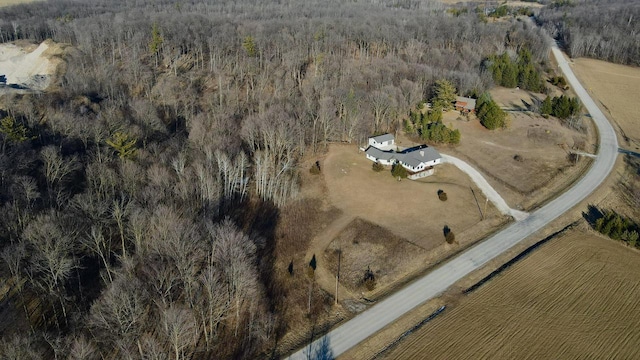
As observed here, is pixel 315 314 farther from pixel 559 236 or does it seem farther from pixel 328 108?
pixel 328 108

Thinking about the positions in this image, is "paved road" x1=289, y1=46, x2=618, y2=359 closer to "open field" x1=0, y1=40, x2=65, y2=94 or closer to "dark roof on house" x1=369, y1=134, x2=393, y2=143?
"dark roof on house" x1=369, y1=134, x2=393, y2=143

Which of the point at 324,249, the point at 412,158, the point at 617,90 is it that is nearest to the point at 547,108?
the point at 617,90

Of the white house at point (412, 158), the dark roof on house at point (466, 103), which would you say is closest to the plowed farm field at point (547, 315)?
the white house at point (412, 158)

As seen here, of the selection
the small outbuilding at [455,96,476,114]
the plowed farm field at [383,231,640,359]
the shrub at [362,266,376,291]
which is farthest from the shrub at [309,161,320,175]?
the small outbuilding at [455,96,476,114]

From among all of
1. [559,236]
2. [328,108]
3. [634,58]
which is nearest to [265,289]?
[559,236]

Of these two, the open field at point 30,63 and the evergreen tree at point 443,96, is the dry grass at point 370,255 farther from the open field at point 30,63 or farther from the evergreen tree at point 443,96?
the open field at point 30,63
